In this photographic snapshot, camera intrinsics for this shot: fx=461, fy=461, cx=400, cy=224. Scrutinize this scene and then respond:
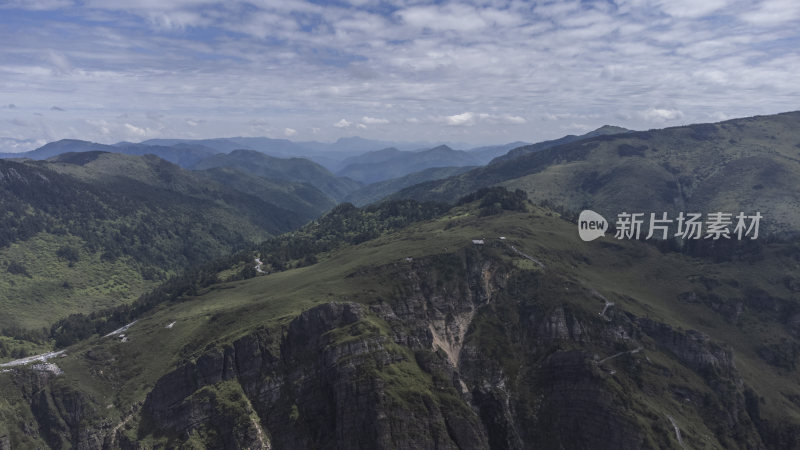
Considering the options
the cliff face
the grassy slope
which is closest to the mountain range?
the cliff face

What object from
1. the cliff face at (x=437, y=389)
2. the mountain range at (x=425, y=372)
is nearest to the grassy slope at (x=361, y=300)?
the mountain range at (x=425, y=372)

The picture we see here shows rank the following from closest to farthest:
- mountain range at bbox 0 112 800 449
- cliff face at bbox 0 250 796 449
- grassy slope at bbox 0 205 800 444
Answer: cliff face at bbox 0 250 796 449 < mountain range at bbox 0 112 800 449 < grassy slope at bbox 0 205 800 444

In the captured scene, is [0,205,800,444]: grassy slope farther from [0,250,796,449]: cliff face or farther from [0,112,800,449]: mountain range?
[0,250,796,449]: cliff face

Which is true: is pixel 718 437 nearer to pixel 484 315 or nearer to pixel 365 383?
pixel 484 315

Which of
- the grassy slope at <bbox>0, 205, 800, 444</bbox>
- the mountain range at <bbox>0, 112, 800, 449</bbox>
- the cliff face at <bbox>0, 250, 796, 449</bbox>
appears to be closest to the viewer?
the cliff face at <bbox>0, 250, 796, 449</bbox>

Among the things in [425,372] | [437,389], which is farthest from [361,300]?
[437,389]

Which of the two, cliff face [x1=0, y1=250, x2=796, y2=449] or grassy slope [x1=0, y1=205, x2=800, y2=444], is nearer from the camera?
cliff face [x1=0, y1=250, x2=796, y2=449]

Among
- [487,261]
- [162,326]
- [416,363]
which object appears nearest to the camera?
[416,363]

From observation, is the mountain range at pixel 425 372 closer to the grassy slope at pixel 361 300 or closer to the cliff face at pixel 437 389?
the cliff face at pixel 437 389

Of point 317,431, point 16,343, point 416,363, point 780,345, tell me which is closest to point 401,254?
point 416,363

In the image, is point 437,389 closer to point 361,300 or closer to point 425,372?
point 425,372
